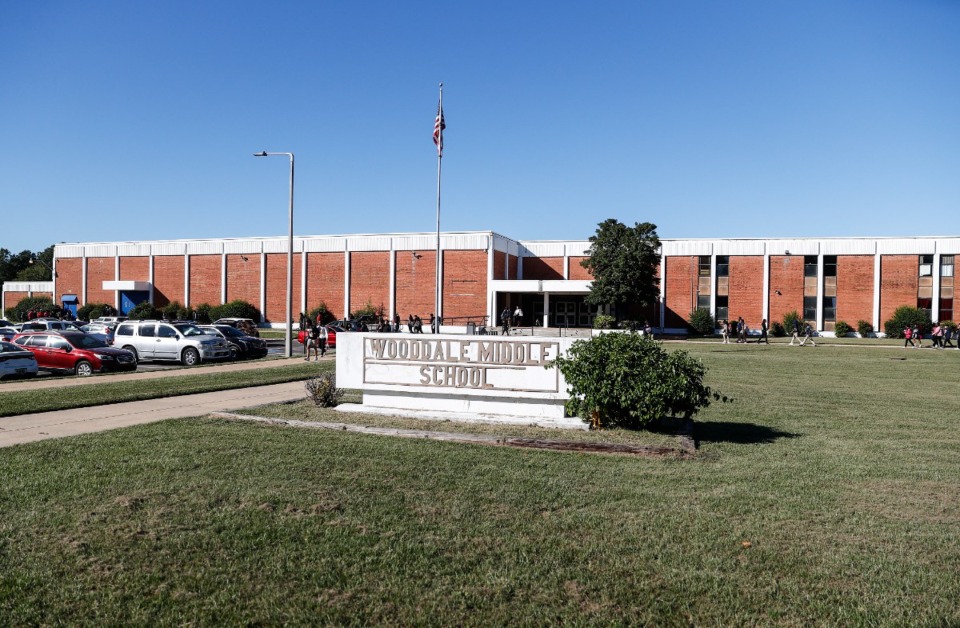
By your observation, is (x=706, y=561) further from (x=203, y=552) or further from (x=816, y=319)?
(x=816, y=319)

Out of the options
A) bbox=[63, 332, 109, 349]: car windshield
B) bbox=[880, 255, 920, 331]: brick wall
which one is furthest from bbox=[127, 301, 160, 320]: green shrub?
bbox=[880, 255, 920, 331]: brick wall

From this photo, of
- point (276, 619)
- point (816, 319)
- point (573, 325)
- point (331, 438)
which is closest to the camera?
point (276, 619)

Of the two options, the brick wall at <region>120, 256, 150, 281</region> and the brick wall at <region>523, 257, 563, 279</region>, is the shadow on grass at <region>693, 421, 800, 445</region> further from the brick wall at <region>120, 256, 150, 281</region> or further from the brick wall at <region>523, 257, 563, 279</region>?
the brick wall at <region>120, 256, 150, 281</region>

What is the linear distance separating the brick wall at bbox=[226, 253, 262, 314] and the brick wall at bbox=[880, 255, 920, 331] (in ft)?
166

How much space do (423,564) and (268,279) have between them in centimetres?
6066

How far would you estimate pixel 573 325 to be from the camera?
61188 mm

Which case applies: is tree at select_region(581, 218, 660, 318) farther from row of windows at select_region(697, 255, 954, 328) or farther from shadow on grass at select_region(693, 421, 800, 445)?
shadow on grass at select_region(693, 421, 800, 445)

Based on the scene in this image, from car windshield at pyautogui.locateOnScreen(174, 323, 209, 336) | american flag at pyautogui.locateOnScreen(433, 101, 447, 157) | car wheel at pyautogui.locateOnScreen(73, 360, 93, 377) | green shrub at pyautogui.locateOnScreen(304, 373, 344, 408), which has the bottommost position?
car wheel at pyautogui.locateOnScreen(73, 360, 93, 377)

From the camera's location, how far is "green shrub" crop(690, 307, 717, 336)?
5584cm

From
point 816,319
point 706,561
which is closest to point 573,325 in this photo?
point 816,319

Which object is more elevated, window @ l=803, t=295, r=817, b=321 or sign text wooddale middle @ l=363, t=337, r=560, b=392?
window @ l=803, t=295, r=817, b=321

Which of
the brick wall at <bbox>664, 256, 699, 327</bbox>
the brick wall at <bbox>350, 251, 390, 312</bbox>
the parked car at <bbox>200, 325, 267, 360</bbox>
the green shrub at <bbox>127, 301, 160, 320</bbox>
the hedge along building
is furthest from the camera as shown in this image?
the green shrub at <bbox>127, 301, 160, 320</bbox>

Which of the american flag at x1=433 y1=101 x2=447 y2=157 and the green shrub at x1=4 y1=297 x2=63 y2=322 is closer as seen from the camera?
the american flag at x1=433 y1=101 x2=447 y2=157

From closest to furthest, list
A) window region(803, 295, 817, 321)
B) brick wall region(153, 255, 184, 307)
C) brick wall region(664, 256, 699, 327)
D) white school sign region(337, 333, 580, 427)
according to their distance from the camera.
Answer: white school sign region(337, 333, 580, 427) < window region(803, 295, 817, 321) < brick wall region(664, 256, 699, 327) < brick wall region(153, 255, 184, 307)
